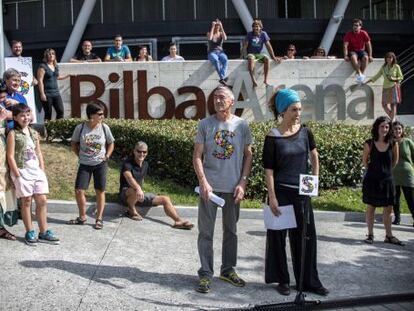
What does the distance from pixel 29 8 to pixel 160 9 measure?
202 inches

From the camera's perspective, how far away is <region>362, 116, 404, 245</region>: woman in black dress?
7773mm

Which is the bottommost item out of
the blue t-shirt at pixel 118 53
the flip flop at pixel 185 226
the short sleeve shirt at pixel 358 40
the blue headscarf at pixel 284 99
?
the flip flop at pixel 185 226

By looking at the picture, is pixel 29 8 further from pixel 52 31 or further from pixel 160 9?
pixel 160 9

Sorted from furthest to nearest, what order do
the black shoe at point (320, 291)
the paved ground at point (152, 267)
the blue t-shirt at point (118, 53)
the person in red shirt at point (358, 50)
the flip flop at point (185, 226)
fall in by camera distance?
the blue t-shirt at point (118, 53) → the person in red shirt at point (358, 50) → the flip flop at point (185, 226) → the black shoe at point (320, 291) → the paved ground at point (152, 267)

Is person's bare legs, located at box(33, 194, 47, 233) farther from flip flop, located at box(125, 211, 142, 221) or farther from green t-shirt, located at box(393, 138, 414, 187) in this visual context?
green t-shirt, located at box(393, 138, 414, 187)

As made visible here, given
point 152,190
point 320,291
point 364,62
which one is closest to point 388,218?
point 320,291

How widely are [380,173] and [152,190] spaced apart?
3601 millimetres

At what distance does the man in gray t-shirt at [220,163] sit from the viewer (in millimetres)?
5688

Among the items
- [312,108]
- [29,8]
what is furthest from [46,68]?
[29,8]

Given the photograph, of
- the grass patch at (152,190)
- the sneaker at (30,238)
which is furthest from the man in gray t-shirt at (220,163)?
the grass patch at (152,190)

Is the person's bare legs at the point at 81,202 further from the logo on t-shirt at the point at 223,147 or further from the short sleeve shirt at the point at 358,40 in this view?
the short sleeve shirt at the point at 358,40

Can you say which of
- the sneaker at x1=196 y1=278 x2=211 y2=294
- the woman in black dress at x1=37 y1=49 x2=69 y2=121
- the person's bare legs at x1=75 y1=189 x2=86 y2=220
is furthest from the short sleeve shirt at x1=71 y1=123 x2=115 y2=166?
the woman in black dress at x1=37 y1=49 x2=69 y2=121

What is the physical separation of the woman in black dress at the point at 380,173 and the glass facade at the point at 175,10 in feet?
49.4

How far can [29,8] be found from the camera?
23281 mm
